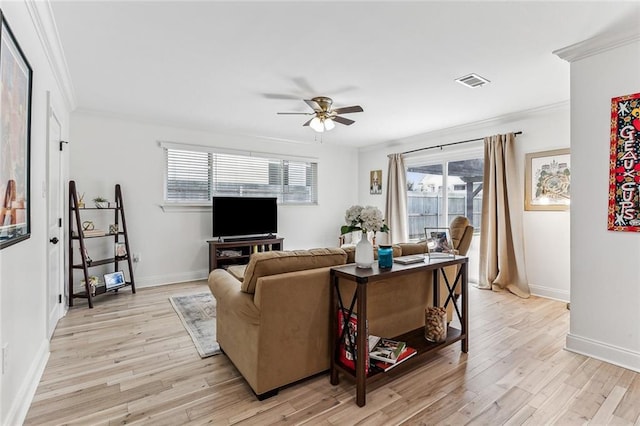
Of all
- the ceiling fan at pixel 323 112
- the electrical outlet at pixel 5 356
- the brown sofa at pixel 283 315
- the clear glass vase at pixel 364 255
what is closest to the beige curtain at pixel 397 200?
the ceiling fan at pixel 323 112

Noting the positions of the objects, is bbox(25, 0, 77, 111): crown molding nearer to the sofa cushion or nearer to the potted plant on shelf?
the potted plant on shelf

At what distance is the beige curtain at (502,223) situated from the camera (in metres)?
4.27

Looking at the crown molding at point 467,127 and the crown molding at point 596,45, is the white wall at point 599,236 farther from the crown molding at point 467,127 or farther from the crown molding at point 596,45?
the crown molding at point 467,127

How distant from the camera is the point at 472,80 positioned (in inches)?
125

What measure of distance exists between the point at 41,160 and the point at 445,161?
209 inches

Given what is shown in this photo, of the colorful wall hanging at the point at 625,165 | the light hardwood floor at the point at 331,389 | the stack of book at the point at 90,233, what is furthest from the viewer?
the stack of book at the point at 90,233

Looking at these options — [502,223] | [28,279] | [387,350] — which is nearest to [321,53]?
[387,350]

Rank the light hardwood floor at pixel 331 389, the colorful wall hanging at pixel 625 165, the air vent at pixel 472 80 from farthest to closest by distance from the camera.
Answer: the air vent at pixel 472 80, the colorful wall hanging at pixel 625 165, the light hardwood floor at pixel 331 389

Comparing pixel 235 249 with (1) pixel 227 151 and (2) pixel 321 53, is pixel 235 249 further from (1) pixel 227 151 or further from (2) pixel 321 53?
(2) pixel 321 53

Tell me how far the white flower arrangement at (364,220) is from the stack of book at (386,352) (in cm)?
75

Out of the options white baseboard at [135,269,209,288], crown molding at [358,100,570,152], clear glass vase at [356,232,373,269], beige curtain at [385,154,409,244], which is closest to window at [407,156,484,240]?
Result: beige curtain at [385,154,409,244]

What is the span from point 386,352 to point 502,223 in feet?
10.3

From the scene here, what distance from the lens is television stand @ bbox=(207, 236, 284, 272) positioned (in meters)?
4.79

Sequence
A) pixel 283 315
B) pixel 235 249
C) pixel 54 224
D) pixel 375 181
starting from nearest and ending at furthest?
1. pixel 283 315
2. pixel 54 224
3. pixel 235 249
4. pixel 375 181
